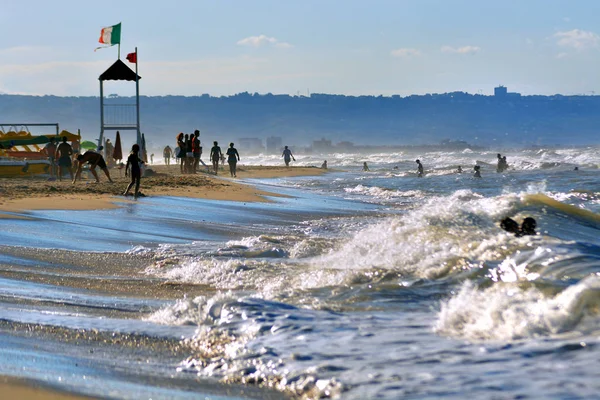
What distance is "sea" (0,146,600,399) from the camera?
4.68 metres

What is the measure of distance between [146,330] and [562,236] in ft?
21.9

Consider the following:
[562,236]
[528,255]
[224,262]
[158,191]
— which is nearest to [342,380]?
[528,255]

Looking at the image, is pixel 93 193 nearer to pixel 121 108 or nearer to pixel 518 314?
pixel 121 108

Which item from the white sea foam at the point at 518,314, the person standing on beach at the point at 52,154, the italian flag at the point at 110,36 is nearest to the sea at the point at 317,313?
the white sea foam at the point at 518,314

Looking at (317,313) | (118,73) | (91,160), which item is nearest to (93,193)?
(91,160)

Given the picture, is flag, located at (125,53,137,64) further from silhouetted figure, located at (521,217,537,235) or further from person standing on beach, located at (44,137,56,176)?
silhouetted figure, located at (521,217,537,235)

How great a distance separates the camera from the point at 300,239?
12383 millimetres

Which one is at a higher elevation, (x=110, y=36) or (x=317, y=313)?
(x=110, y=36)

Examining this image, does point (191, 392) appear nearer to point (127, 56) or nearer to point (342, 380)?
point (342, 380)

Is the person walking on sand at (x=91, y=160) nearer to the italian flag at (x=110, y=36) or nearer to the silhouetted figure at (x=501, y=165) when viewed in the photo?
the italian flag at (x=110, y=36)

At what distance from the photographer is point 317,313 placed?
655cm

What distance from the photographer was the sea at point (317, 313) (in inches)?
184

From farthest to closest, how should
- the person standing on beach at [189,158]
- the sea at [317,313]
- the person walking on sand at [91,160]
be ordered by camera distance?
the person standing on beach at [189,158]
the person walking on sand at [91,160]
the sea at [317,313]

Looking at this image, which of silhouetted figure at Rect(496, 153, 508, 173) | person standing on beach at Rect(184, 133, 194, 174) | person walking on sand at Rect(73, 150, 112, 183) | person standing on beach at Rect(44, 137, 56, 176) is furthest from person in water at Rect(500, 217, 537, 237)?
silhouetted figure at Rect(496, 153, 508, 173)
